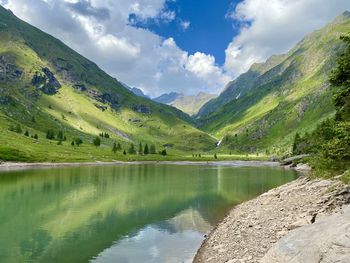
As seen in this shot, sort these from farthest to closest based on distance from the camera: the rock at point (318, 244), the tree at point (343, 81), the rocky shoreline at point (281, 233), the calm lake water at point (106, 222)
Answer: the calm lake water at point (106, 222) → the tree at point (343, 81) → the rocky shoreline at point (281, 233) → the rock at point (318, 244)

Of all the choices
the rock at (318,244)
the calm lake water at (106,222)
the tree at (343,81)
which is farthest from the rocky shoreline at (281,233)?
the tree at (343,81)

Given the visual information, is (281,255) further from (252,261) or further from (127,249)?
(127,249)

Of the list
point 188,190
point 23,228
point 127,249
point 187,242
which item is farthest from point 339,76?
point 188,190

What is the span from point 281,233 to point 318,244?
16.0 metres

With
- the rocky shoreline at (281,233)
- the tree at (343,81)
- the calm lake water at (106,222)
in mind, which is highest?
the tree at (343,81)

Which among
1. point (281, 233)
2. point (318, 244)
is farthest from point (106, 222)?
point (318, 244)

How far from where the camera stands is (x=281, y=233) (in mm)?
34188

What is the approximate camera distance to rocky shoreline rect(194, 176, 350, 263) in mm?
19719

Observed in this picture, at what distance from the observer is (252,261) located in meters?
29.9

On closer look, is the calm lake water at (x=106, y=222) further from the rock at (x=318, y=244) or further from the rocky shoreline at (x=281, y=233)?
the rock at (x=318, y=244)

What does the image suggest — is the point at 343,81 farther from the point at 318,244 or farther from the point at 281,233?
the point at 318,244

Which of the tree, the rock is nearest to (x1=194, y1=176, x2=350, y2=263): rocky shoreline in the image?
the rock

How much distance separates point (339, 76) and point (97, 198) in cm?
6501

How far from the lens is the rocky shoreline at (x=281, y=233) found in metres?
19.7
